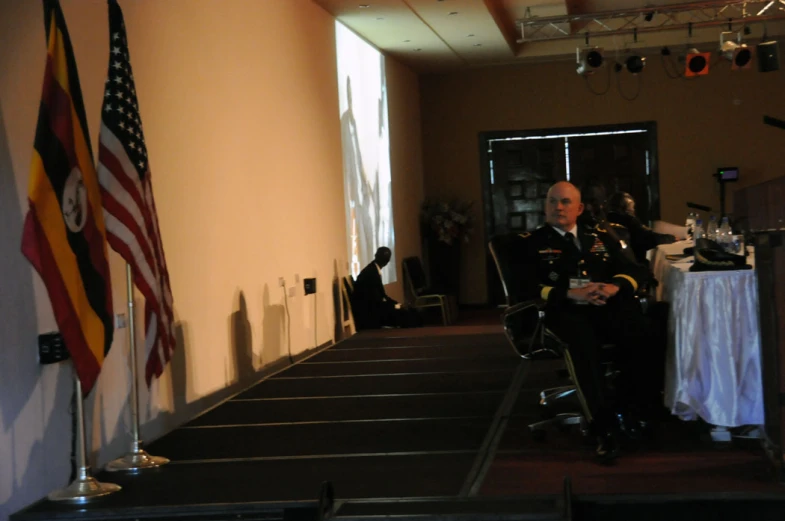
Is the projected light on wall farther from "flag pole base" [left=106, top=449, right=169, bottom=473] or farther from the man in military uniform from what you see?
"flag pole base" [left=106, top=449, right=169, bottom=473]

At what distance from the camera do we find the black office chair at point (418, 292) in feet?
41.5

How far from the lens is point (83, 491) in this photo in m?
4.22

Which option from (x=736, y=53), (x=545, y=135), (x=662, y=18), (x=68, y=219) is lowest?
(x=68, y=219)

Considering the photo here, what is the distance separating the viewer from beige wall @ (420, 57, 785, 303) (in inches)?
550

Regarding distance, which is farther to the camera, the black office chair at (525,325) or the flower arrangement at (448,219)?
the flower arrangement at (448,219)

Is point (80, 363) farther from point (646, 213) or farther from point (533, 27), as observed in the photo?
point (646, 213)

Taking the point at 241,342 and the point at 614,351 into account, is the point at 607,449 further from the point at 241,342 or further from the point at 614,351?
the point at 241,342

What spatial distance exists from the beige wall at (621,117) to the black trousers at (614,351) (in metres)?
9.23

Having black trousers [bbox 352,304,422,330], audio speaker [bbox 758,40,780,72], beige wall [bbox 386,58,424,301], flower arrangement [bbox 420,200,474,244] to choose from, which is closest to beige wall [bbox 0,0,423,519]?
black trousers [bbox 352,304,422,330]

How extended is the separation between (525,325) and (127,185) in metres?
2.08

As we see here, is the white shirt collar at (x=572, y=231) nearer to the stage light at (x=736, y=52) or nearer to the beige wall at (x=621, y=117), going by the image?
the stage light at (x=736, y=52)

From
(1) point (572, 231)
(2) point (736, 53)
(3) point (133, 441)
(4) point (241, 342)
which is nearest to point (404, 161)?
(2) point (736, 53)

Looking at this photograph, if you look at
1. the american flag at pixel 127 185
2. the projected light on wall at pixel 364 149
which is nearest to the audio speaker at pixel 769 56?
the projected light on wall at pixel 364 149

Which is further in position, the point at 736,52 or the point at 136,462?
the point at 736,52
